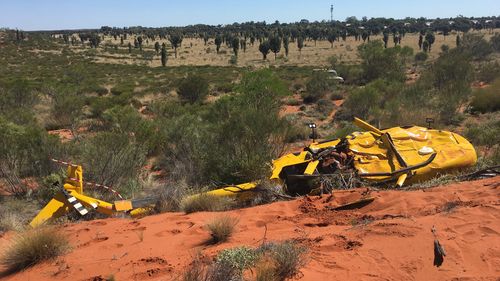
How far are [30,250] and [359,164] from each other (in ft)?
18.7

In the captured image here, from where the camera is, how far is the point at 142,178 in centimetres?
1268

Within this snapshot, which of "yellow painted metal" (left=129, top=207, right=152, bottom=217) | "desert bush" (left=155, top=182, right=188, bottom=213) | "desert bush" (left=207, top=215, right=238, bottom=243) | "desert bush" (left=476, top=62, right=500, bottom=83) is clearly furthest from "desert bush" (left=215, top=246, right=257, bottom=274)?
"desert bush" (left=476, top=62, right=500, bottom=83)

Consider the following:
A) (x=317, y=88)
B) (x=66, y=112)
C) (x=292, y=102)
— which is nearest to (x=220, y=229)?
(x=66, y=112)

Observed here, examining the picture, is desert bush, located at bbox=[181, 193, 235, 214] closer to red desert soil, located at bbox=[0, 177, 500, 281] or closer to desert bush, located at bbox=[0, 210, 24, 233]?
red desert soil, located at bbox=[0, 177, 500, 281]

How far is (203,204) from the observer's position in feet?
26.4

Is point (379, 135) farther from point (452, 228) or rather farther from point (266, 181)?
point (452, 228)

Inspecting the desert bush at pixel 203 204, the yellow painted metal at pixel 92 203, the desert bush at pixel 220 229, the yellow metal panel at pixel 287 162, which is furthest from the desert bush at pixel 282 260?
the yellow painted metal at pixel 92 203

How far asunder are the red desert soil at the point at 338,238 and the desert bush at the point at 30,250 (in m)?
0.16

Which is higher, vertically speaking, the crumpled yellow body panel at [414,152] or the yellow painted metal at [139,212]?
the crumpled yellow body panel at [414,152]

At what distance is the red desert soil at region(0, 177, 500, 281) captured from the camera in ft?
15.3

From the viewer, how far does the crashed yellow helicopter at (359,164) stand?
8.03 m

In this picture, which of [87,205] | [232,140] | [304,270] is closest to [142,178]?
[232,140]

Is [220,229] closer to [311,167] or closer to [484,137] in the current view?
[311,167]

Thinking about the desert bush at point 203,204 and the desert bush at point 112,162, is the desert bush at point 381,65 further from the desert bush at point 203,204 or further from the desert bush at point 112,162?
the desert bush at point 203,204
